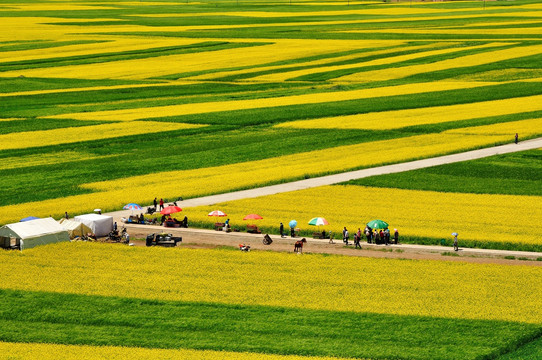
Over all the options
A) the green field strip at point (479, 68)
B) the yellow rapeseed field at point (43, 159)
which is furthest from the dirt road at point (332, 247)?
the green field strip at point (479, 68)

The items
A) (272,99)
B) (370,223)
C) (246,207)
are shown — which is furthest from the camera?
(272,99)

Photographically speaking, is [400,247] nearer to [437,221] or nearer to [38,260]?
[437,221]

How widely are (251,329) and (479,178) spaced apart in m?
37.4

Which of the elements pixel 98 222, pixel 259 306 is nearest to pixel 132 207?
pixel 98 222

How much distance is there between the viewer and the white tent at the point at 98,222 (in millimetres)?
59781

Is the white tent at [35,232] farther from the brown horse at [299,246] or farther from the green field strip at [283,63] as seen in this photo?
the green field strip at [283,63]

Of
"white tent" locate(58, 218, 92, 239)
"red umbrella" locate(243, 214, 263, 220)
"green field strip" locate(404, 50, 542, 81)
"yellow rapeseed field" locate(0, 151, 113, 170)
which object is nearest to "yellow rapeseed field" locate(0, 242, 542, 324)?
"white tent" locate(58, 218, 92, 239)

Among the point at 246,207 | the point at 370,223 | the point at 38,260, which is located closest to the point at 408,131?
the point at 246,207

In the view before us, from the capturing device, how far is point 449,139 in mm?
90938

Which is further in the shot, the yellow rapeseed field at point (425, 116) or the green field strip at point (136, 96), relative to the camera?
the green field strip at point (136, 96)

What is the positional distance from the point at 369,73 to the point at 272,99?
25812mm

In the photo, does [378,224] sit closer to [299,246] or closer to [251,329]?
[299,246]

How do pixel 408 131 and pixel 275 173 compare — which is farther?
pixel 408 131

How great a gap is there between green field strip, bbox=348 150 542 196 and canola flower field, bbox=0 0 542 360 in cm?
31
